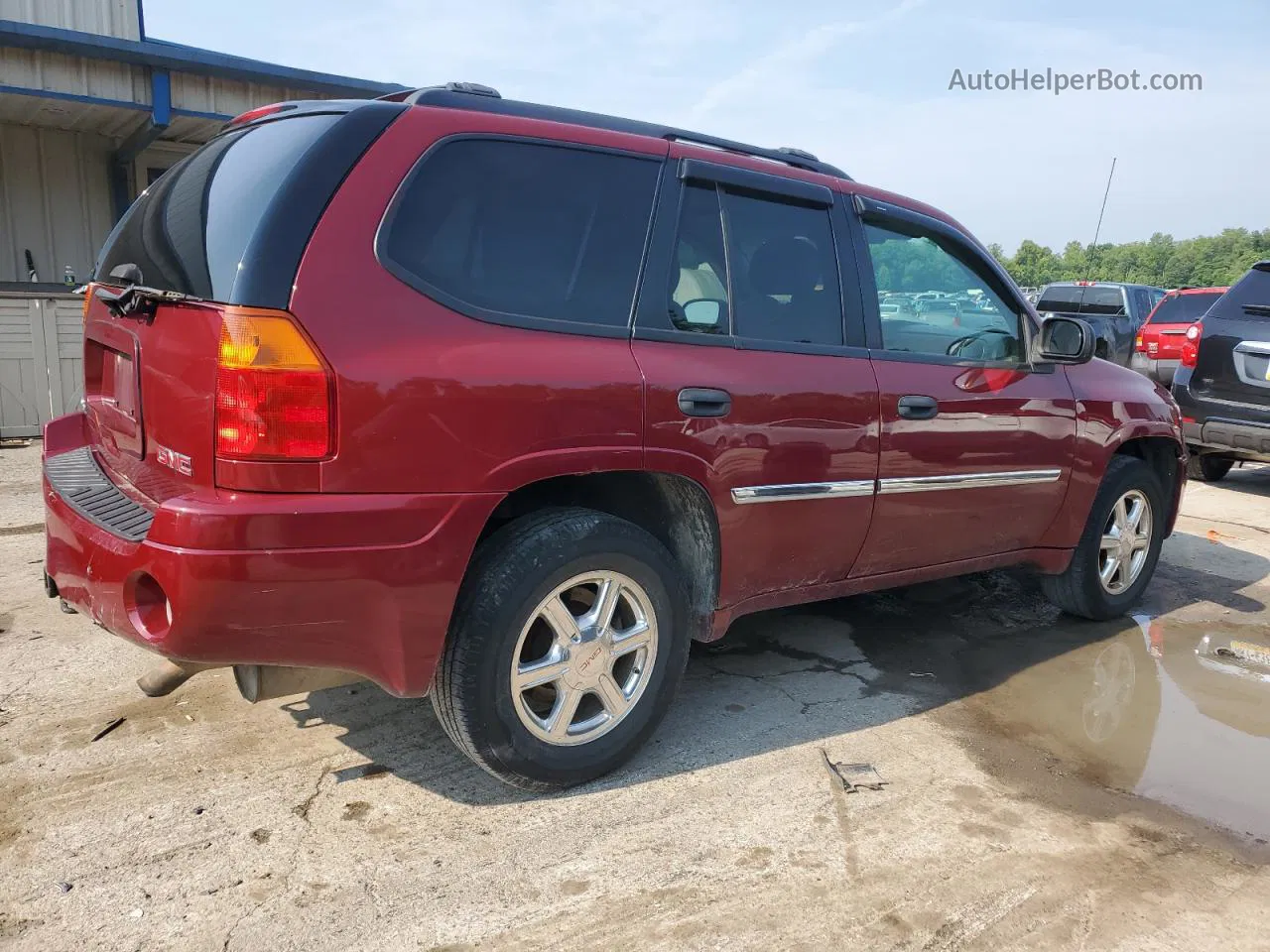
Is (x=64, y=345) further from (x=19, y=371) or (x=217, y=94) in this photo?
(x=217, y=94)

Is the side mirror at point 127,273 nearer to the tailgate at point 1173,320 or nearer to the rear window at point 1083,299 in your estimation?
the tailgate at point 1173,320

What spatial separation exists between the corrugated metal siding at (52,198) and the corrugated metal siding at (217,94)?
7.50ft

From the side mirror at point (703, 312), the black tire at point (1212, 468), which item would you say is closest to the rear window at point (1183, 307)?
the black tire at point (1212, 468)

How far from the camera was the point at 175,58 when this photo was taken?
9.05 m

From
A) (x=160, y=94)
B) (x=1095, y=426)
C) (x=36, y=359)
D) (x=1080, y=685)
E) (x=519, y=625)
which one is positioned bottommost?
(x=1080, y=685)

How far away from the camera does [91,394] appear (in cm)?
321

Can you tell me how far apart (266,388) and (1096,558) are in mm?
3926

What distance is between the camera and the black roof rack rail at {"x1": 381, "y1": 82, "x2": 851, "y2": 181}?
2.77 metres

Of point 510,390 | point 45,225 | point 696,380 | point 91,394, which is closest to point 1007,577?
point 696,380

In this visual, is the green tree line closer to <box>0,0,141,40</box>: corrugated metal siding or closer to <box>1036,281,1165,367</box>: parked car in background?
<box>1036,281,1165,367</box>: parked car in background

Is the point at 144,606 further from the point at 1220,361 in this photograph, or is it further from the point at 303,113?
the point at 1220,361

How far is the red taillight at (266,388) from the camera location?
230cm

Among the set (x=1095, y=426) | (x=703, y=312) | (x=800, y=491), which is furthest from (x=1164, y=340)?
(x=703, y=312)

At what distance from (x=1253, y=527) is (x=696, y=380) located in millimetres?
6016
